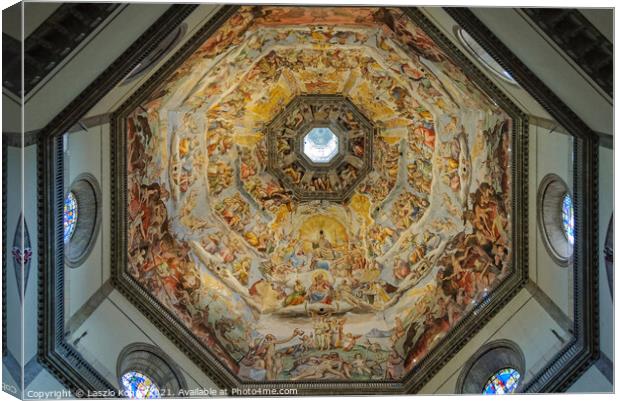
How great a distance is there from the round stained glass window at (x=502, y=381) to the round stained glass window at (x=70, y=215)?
291 inches

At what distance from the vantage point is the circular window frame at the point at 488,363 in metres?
11.9

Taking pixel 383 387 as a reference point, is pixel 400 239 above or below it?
above

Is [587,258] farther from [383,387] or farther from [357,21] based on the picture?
[357,21]

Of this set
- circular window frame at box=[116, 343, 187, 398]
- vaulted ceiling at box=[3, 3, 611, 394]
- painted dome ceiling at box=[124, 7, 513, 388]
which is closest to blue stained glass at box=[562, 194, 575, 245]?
vaulted ceiling at box=[3, 3, 611, 394]

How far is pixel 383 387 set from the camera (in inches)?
446

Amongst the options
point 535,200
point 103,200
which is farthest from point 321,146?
point 103,200

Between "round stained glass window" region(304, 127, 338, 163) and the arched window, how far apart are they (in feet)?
21.2

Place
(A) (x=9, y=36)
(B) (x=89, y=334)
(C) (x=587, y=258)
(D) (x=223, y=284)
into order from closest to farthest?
(A) (x=9, y=36), (C) (x=587, y=258), (B) (x=89, y=334), (D) (x=223, y=284)

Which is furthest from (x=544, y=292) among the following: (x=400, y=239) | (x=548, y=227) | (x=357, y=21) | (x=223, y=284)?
(x=223, y=284)

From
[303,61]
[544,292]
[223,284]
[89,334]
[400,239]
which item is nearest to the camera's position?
[89,334]

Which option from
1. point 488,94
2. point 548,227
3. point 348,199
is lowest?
point 548,227

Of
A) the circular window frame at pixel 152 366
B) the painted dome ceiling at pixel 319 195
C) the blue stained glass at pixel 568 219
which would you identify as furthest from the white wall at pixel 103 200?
the blue stained glass at pixel 568 219

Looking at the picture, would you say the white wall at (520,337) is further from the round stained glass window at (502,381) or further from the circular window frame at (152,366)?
the circular window frame at (152,366)

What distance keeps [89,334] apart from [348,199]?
302 inches
